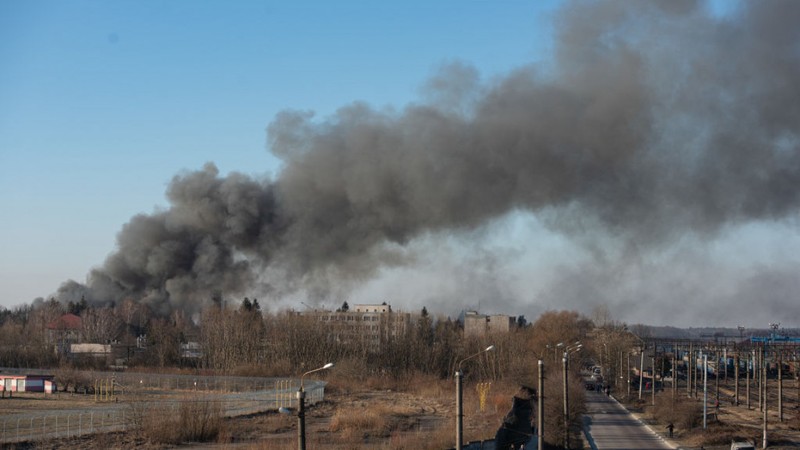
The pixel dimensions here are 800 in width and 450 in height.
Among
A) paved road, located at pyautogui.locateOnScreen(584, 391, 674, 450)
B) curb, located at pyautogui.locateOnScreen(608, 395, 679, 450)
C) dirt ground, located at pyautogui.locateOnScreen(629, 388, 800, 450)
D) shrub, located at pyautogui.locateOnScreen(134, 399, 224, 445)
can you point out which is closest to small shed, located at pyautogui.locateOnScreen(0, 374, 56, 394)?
shrub, located at pyautogui.locateOnScreen(134, 399, 224, 445)

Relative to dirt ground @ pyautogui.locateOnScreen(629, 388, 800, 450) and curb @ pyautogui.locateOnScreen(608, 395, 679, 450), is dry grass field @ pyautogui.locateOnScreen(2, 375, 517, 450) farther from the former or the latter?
dirt ground @ pyautogui.locateOnScreen(629, 388, 800, 450)

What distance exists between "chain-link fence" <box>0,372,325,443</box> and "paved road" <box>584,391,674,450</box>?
1209 centimetres

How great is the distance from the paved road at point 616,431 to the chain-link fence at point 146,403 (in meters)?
12.1

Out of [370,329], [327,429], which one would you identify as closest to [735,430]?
[327,429]

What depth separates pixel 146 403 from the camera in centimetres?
2675

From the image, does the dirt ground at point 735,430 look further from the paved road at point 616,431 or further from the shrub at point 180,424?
the shrub at point 180,424

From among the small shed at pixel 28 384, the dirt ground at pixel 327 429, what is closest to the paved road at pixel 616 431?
the dirt ground at pixel 327 429

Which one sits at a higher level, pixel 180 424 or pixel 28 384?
pixel 180 424

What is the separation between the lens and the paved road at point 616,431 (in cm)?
2400

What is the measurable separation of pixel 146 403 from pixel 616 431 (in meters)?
15.8

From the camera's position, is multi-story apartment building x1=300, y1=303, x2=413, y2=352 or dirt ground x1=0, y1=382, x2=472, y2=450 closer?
dirt ground x1=0, y1=382, x2=472, y2=450

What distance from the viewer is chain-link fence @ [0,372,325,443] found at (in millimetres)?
24359

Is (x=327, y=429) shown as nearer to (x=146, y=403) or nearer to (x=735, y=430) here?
(x=146, y=403)

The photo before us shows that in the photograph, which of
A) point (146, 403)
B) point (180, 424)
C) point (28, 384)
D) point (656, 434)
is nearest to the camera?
point (180, 424)
